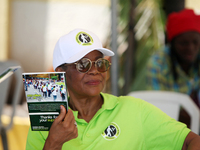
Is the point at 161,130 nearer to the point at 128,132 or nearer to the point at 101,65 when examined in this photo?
the point at 128,132

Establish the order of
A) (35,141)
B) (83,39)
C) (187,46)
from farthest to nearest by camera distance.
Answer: (187,46) → (83,39) → (35,141)

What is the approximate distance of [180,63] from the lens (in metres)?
2.80

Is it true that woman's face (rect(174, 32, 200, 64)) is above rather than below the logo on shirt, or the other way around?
above

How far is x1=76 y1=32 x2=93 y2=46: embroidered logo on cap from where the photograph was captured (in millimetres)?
1468

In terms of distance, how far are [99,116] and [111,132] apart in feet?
0.41

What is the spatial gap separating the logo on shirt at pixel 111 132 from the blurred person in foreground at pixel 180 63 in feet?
4.51

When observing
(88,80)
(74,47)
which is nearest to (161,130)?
(88,80)

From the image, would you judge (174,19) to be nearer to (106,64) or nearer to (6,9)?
(106,64)

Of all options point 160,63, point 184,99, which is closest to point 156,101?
point 184,99

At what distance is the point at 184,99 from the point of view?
2.28m

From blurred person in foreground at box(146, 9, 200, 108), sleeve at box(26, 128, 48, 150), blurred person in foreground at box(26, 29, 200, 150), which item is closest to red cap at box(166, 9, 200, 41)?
blurred person in foreground at box(146, 9, 200, 108)

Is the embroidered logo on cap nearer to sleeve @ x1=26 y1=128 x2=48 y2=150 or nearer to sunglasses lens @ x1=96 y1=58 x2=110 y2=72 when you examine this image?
sunglasses lens @ x1=96 y1=58 x2=110 y2=72

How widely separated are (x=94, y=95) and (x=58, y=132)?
35 cm

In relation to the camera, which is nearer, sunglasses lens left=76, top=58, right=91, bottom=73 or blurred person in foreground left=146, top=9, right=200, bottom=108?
sunglasses lens left=76, top=58, right=91, bottom=73
